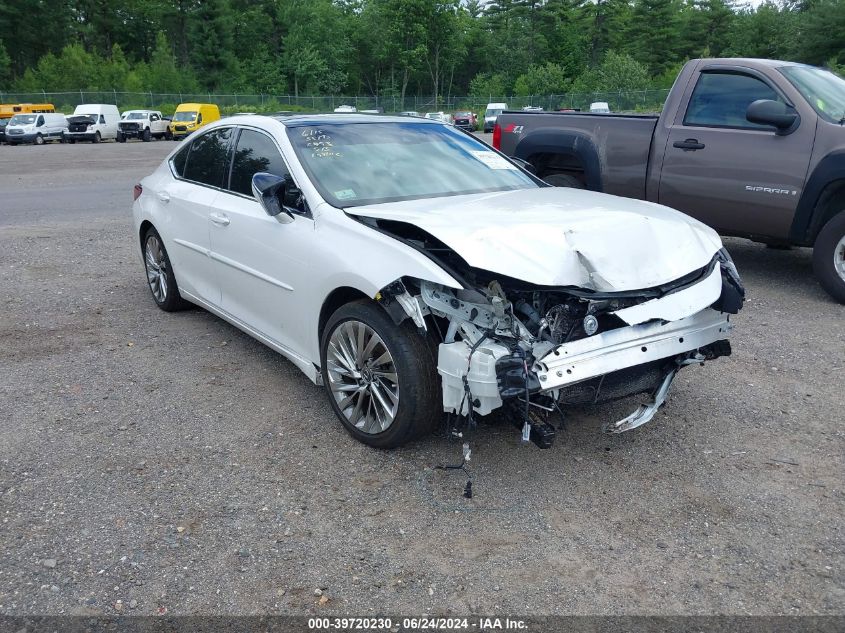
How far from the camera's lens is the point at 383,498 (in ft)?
11.4

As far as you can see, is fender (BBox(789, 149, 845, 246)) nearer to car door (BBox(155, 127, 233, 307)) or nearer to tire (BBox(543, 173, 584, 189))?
tire (BBox(543, 173, 584, 189))

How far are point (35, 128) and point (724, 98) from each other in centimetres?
3708

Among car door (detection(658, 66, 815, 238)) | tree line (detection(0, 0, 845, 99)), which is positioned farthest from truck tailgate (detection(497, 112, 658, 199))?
tree line (detection(0, 0, 845, 99))

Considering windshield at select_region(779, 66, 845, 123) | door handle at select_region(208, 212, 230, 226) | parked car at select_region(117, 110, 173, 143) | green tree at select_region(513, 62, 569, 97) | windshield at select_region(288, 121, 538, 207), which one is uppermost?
windshield at select_region(779, 66, 845, 123)

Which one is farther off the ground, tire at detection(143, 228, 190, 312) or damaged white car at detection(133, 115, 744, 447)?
damaged white car at detection(133, 115, 744, 447)

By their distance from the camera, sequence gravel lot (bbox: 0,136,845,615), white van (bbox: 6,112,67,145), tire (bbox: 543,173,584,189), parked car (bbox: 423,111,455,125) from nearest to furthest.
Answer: gravel lot (bbox: 0,136,845,615) < parked car (bbox: 423,111,455,125) < tire (bbox: 543,173,584,189) < white van (bbox: 6,112,67,145)

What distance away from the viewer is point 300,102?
64.2m

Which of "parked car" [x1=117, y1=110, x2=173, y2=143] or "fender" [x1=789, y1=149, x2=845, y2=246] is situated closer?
"fender" [x1=789, y1=149, x2=845, y2=246]

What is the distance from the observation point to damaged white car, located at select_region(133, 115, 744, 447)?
332cm

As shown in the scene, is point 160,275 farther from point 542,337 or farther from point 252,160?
point 542,337

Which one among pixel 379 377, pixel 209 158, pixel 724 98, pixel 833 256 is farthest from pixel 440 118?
pixel 379 377

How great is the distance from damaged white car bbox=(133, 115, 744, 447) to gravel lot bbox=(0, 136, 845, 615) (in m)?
0.34

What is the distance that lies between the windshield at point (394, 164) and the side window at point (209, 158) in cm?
83

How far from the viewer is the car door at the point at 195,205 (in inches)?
207
